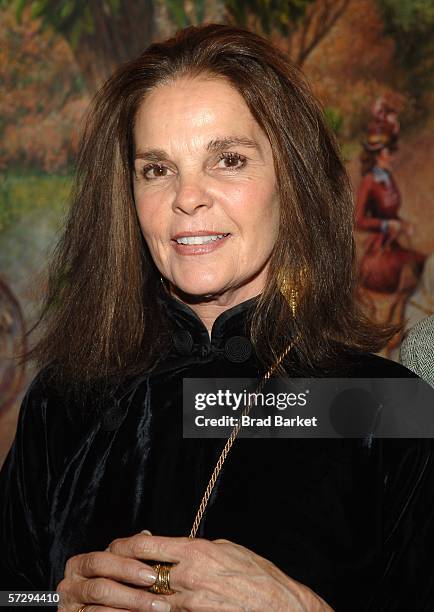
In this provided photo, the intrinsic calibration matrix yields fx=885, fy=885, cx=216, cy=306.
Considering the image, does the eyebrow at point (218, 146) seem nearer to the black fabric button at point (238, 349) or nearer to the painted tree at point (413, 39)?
the black fabric button at point (238, 349)

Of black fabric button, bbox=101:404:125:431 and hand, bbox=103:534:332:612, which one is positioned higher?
black fabric button, bbox=101:404:125:431

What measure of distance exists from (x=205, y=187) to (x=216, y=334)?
35cm

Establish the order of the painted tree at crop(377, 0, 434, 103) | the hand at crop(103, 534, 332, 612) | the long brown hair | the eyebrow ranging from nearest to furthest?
the hand at crop(103, 534, 332, 612) → the eyebrow → the long brown hair → the painted tree at crop(377, 0, 434, 103)

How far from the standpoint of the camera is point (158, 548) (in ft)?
5.40

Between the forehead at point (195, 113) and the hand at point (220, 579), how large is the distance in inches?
→ 32.4

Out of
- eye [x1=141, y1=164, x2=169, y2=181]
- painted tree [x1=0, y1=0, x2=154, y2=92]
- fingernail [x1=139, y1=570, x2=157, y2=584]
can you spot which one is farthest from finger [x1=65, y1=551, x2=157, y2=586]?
painted tree [x1=0, y1=0, x2=154, y2=92]

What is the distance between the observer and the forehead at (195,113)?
6.07 ft

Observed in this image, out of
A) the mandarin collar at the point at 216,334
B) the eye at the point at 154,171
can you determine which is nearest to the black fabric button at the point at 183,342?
the mandarin collar at the point at 216,334

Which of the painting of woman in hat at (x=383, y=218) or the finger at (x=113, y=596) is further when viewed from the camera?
the painting of woman in hat at (x=383, y=218)

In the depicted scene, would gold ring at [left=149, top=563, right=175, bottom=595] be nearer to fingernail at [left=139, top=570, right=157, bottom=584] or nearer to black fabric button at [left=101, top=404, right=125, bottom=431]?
fingernail at [left=139, top=570, right=157, bottom=584]

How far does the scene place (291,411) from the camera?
1896mm

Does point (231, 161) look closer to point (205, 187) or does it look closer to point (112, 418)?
point (205, 187)

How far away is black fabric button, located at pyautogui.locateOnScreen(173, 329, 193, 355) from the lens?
2.01m

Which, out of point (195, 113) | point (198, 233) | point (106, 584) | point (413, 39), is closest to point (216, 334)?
point (198, 233)
